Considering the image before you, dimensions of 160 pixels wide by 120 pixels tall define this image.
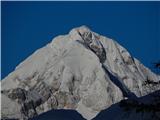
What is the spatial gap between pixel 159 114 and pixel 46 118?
19007mm

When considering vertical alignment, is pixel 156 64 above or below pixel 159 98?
above

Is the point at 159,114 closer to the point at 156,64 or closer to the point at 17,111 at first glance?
the point at 156,64

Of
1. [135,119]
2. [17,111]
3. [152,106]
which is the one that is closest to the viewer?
[152,106]

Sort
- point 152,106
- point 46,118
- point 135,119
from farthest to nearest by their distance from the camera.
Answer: point 46,118 < point 135,119 < point 152,106

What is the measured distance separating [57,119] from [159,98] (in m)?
19.3

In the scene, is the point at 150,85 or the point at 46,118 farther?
the point at 46,118

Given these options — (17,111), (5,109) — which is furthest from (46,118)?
(17,111)

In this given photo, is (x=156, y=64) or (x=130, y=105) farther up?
(x=156, y=64)

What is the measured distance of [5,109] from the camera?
162250mm

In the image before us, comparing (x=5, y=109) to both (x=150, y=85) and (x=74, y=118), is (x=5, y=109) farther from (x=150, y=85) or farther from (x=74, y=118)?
(x=150, y=85)

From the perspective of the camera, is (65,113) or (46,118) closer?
(46,118)

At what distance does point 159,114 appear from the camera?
5652 millimetres

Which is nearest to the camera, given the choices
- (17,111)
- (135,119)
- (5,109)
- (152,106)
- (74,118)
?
(152,106)

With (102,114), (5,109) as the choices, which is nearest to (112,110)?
(102,114)
